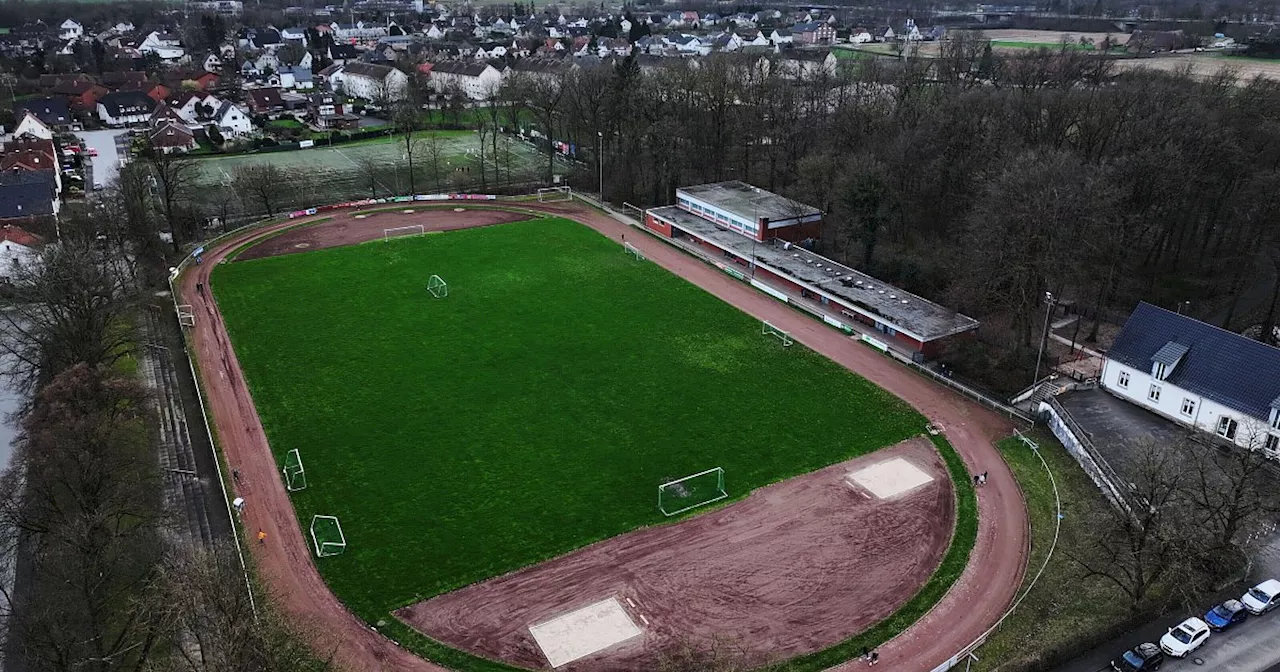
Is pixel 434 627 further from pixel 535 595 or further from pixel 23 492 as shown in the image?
pixel 23 492

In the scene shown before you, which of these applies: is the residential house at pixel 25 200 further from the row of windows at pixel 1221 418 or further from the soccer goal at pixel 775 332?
the row of windows at pixel 1221 418

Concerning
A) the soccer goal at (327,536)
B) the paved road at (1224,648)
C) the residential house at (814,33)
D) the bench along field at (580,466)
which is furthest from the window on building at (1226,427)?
the residential house at (814,33)

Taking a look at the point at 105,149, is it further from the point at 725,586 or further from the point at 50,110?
the point at 725,586

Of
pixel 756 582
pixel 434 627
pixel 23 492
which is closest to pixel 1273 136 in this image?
pixel 756 582

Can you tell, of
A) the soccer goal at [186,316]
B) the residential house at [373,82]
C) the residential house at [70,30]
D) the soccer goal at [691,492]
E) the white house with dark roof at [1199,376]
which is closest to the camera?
the soccer goal at [691,492]

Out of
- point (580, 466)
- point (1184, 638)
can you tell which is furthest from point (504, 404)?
point (1184, 638)
